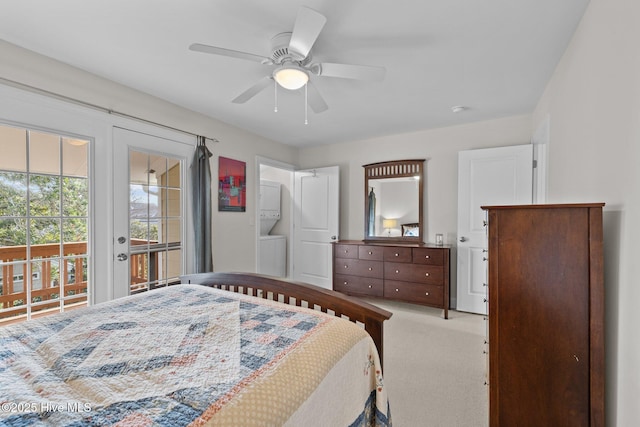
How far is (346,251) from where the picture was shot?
401 centimetres

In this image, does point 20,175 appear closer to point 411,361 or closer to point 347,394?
point 347,394

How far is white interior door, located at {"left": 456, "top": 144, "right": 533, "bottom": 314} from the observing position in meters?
3.23

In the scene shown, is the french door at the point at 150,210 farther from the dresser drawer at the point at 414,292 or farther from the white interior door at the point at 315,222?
the dresser drawer at the point at 414,292

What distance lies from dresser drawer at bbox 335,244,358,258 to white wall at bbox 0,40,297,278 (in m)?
1.15

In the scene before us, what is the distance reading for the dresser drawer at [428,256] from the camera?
3.42 metres

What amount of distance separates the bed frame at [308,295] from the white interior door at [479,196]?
237 centimetres

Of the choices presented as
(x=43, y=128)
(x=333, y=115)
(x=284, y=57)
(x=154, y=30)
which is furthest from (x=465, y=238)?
(x=43, y=128)

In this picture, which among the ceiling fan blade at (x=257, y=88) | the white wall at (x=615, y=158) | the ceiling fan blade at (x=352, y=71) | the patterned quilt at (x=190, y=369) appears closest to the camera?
the patterned quilt at (x=190, y=369)

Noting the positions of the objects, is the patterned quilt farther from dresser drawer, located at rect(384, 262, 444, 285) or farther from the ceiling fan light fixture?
dresser drawer, located at rect(384, 262, 444, 285)

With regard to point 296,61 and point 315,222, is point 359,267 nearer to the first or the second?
point 315,222

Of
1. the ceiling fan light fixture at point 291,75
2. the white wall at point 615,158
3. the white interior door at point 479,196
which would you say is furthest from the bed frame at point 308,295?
the white interior door at point 479,196

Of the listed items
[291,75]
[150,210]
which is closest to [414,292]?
[291,75]

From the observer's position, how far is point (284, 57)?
1871mm

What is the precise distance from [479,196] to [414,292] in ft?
4.49
